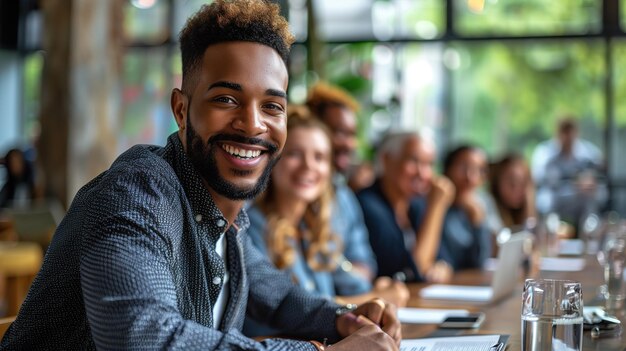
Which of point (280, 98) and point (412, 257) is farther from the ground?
point (280, 98)

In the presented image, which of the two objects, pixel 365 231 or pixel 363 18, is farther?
pixel 363 18

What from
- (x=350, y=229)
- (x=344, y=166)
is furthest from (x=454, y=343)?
(x=344, y=166)

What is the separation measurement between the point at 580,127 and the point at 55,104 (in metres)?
5.26

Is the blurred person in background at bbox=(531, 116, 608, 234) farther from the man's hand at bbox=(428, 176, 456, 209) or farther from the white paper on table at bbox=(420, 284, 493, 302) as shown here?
the white paper on table at bbox=(420, 284, 493, 302)

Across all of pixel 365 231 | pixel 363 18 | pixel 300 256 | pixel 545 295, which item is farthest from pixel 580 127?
pixel 545 295

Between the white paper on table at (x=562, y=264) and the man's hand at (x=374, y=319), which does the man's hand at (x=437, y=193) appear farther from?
A: the man's hand at (x=374, y=319)

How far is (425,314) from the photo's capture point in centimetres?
232

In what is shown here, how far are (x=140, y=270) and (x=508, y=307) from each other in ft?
4.87

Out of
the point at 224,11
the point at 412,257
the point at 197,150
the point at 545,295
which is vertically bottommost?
the point at 412,257

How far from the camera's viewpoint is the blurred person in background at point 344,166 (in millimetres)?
3543

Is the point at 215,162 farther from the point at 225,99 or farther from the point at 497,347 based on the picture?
the point at 497,347

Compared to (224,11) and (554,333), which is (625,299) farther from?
(224,11)

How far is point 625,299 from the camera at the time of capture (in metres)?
2.23

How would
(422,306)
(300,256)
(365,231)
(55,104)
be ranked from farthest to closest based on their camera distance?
(55,104), (365,231), (300,256), (422,306)
